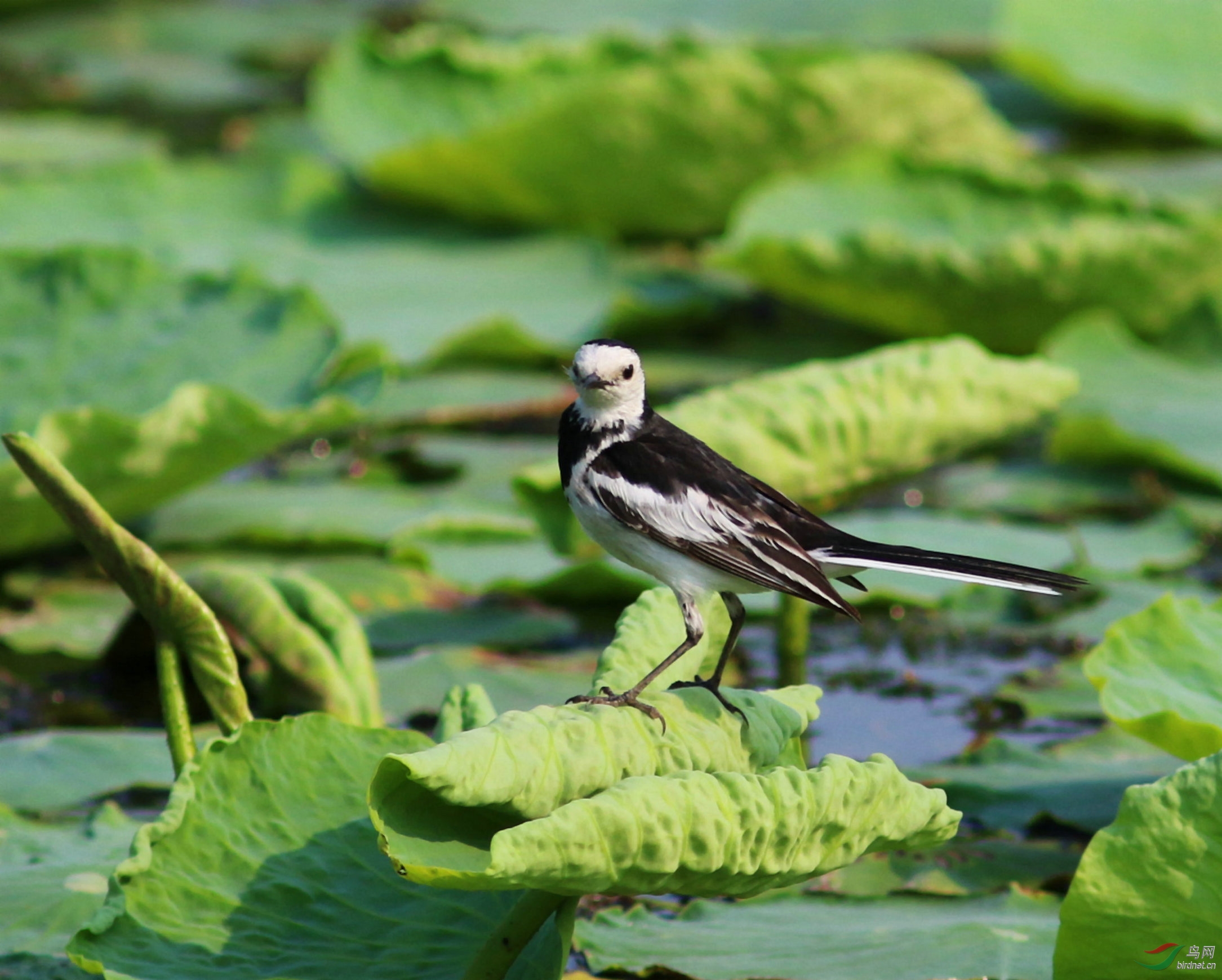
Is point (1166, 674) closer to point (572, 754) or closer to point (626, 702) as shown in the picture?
point (626, 702)

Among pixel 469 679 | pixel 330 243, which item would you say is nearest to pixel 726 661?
pixel 469 679

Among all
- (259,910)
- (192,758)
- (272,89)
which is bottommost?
(259,910)

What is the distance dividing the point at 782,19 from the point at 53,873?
5.13 meters

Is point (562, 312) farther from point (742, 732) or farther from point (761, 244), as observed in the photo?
point (742, 732)

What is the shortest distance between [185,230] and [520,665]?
2.23m

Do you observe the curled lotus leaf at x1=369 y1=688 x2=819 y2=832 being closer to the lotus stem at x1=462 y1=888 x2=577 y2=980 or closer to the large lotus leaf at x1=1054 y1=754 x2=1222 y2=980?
the lotus stem at x1=462 y1=888 x2=577 y2=980

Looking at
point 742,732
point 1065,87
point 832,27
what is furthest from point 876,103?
point 742,732

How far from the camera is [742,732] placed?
161 cm

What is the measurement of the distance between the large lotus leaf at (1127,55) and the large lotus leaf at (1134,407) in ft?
4.93

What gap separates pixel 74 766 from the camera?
228cm

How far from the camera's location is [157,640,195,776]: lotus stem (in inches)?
73.0

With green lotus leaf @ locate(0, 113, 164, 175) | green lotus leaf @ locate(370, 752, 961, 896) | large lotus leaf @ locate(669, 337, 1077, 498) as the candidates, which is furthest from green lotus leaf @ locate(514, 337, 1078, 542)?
green lotus leaf @ locate(0, 113, 164, 175)

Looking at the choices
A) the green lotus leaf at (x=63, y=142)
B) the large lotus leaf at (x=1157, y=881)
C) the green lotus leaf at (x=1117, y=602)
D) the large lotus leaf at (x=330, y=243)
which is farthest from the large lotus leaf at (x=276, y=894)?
the green lotus leaf at (x=63, y=142)

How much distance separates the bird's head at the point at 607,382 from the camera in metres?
1.71
